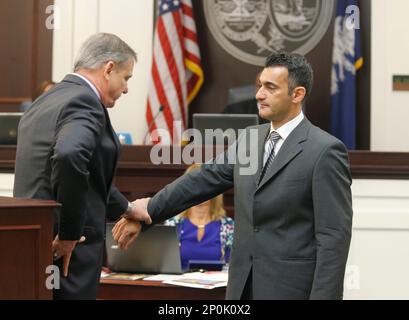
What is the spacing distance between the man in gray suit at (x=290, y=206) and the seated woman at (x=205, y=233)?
200cm

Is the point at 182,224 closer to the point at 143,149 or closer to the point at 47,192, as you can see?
the point at 143,149

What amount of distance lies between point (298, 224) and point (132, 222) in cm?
90

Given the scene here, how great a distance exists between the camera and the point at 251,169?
3176 mm

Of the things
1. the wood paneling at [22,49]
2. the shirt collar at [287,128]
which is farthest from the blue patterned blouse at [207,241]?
the wood paneling at [22,49]

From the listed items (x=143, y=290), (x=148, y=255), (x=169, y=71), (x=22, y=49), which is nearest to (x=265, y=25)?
(x=169, y=71)

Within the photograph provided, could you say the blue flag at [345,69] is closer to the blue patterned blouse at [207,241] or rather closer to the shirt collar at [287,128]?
the blue patterned blouse at [207,241]

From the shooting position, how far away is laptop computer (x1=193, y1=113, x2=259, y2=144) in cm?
598

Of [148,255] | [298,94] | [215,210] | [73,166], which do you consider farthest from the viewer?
[215,210]

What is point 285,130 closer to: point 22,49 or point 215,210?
point 215,210

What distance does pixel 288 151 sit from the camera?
3.06 meters

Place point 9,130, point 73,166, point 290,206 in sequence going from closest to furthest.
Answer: point 73,166 → point 290,206 → point 9,130

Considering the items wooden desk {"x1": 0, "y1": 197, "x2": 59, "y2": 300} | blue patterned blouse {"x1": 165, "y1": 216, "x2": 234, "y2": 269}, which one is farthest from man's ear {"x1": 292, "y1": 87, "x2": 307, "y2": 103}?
blue patterned blouse {"x1": 165, "y1": 216, "x2": 234, "y2": 269}
